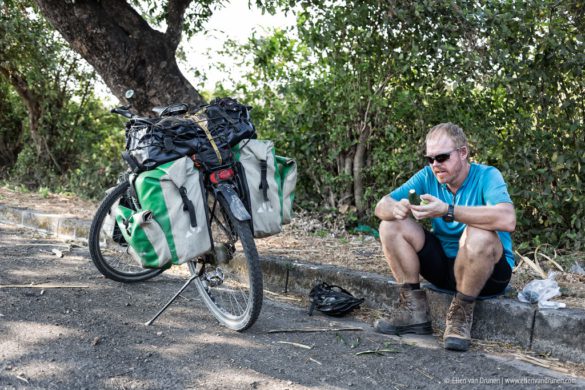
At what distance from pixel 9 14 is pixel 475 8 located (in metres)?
7.38

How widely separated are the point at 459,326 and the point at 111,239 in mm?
2873

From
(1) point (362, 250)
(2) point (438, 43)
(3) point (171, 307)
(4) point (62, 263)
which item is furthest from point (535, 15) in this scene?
(4) point (62, 263)

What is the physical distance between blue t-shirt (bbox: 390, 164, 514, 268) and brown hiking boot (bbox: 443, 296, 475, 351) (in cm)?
40

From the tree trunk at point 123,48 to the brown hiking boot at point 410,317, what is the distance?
409 cm

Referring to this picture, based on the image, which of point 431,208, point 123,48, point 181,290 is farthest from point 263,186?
point 123,48

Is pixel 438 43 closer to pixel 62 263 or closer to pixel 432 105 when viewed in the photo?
pixel 432 105

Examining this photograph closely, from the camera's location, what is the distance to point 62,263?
5879 mm

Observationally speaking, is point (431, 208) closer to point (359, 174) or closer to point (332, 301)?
point (332, 301)

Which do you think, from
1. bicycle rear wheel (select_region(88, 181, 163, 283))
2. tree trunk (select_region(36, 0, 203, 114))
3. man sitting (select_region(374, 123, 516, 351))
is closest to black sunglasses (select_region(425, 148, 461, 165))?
man sitting (select_region(374, 123, 516, 351))

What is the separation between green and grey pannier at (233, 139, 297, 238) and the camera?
436 cm

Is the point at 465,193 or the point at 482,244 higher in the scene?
the point at 465,193

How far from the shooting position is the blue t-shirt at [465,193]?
395 centimetres

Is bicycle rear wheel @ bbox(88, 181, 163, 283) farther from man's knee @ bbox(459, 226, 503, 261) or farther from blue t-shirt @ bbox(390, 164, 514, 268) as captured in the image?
man's knee @ bbox(459, 226, 503, 261)

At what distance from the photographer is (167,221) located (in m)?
3.97
